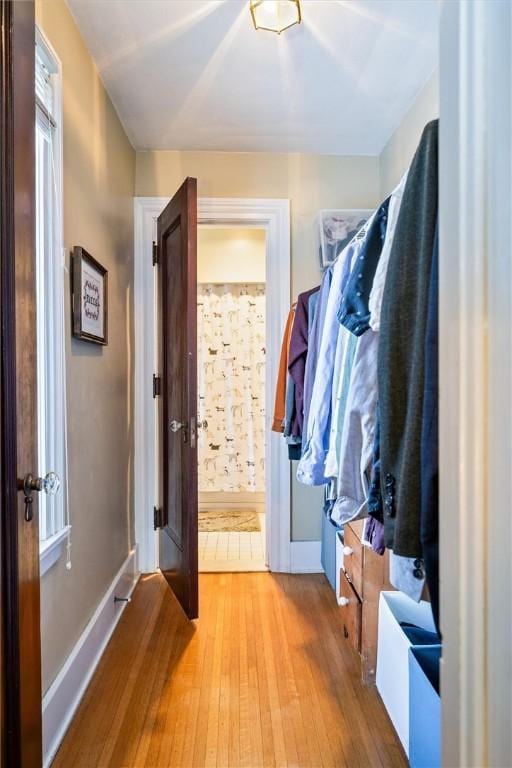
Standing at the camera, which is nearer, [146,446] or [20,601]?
[20,601]

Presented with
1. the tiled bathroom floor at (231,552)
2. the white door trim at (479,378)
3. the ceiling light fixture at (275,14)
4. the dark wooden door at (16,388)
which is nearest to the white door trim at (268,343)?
the tiled bathroom floor at (231,552)

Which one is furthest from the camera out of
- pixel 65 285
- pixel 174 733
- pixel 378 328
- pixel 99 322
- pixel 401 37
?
pixel 99 322

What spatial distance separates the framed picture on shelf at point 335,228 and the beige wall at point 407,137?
0.24 m

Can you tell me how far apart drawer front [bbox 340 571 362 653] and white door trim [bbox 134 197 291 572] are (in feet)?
2.29

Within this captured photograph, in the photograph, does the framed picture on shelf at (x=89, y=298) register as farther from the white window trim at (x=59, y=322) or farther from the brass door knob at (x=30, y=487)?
the brass door knob at (x=30, y=487)

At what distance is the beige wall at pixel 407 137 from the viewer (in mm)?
1830

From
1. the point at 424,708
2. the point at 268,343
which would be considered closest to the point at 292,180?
the point at 268,343

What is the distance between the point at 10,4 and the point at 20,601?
1.21 m

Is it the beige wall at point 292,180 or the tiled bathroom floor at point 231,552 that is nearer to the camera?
the beige wall at point 292,180

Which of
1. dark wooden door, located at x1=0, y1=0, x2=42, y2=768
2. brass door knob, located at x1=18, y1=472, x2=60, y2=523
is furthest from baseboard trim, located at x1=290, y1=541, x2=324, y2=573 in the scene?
brass door knob, located at x1=18, y1=472, x2=60, y2=523

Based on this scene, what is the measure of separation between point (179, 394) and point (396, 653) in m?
1.37

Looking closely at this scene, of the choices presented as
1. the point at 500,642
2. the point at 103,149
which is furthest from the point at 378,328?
the point at 103,149

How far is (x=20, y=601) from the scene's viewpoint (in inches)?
33.8

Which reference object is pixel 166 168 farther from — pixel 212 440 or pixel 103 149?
pixel 212 440
